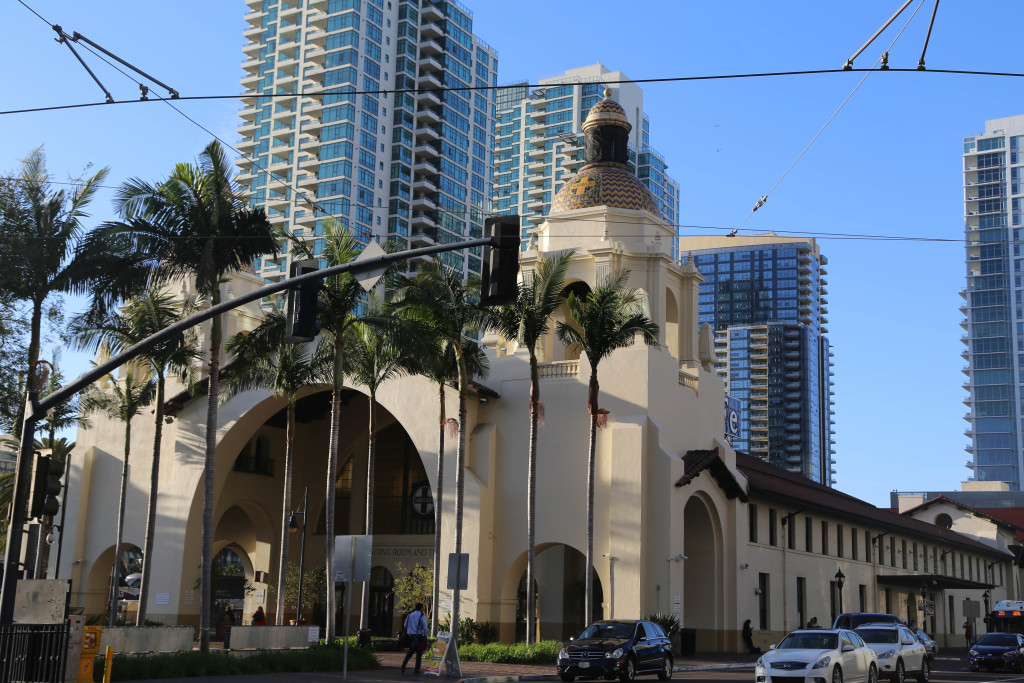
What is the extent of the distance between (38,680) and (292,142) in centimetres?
9789

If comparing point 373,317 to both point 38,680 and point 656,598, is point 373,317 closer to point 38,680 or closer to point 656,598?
point 656,598

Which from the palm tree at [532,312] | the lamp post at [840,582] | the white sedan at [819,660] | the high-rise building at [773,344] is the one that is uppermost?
the high-rise building at [773,344]

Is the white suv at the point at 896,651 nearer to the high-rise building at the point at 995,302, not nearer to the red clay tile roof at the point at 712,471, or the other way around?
the red clay tile roof at the point at 712,471

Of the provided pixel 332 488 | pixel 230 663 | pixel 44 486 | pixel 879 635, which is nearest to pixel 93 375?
pixel 44 486

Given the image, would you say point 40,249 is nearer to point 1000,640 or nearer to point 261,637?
point 261,637

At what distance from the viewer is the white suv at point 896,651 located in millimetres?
25250

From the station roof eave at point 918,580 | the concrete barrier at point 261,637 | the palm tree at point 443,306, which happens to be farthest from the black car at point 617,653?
the station roof eave at point 918,580

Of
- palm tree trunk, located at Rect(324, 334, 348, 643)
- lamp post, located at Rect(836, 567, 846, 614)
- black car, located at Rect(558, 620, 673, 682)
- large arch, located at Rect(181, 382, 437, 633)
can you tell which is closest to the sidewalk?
black car, located at Rect(558, 620, 673, 682)

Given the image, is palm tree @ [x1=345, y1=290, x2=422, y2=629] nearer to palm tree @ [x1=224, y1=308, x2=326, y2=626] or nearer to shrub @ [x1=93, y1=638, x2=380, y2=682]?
palm tree @ [x1=224, y1=308, x2=326, y2=626]

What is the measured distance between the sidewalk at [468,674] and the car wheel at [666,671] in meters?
2.62

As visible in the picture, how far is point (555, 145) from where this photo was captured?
152m

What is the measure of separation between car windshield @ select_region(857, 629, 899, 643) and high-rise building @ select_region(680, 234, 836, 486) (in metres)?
139

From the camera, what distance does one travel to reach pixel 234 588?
67.0 m

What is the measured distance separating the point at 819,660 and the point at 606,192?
26166 mm
